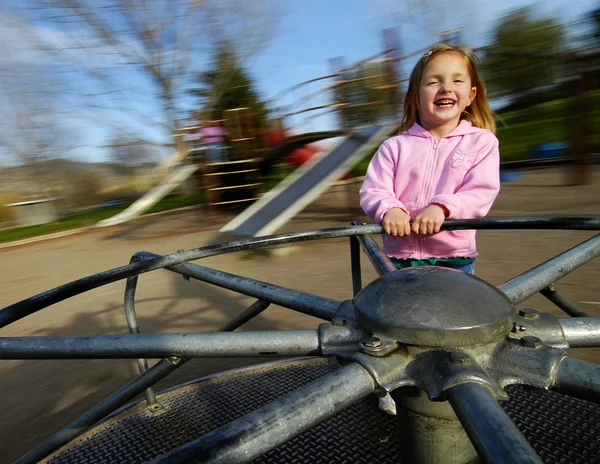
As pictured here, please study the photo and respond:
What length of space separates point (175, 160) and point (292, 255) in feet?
14.9

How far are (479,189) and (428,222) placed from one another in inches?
11.6

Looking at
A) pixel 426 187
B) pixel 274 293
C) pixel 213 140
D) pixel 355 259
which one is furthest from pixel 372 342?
pixel 213 140

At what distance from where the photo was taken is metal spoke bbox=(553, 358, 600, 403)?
0.37 meters

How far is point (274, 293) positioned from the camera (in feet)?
2.15

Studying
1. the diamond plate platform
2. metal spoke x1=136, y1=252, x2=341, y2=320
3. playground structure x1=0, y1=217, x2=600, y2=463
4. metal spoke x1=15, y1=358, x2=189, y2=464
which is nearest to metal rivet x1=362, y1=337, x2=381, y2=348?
playground structure x1=0, y1=217, x2=600, y2=463

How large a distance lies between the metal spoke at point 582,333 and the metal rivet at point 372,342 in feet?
0.65

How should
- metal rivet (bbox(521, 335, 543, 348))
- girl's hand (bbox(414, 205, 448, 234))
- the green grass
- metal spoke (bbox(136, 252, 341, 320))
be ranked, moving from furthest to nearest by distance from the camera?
the green grass, girl's hand (bbox(414, 205, 448, 234)), metal spoke (bbox(136, 252, 341, 320)), metal rivet (bbox(521, 335, 543, 348))

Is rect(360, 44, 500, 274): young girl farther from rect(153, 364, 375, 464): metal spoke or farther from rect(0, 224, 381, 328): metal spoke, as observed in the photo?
rect(153, 364, 375, 464): metal spoke

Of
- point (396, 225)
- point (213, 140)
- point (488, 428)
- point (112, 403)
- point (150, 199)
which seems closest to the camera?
point (488, 428)

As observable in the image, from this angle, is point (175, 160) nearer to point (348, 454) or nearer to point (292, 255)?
point (292, 255)

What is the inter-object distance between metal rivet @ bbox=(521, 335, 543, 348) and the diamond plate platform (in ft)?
2.37

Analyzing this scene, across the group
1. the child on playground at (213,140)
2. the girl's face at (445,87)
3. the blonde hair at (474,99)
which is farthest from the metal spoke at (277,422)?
the child on playground at (213,140)

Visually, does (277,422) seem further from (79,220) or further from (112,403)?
(79,220)

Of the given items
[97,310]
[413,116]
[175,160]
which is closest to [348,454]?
[413,116]
